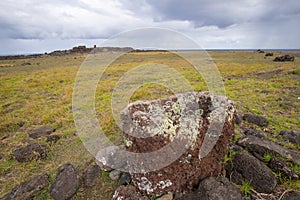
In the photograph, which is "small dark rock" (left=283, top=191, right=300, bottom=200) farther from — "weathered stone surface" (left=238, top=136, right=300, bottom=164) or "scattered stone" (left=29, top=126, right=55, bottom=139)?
"scattered stone" (left=29, top=126, right=55, bottom=139)

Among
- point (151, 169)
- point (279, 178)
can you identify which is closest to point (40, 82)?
point (151, 169)

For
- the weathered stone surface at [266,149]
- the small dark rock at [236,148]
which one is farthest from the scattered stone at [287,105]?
the small dark rock at [236,148]

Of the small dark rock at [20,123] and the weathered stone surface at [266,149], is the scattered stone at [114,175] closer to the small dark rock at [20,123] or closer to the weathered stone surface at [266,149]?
the weathered stone surface at [266,149]

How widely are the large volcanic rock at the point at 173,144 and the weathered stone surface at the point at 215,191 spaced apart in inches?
8.7

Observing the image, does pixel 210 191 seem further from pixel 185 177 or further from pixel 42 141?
pixel 42 141

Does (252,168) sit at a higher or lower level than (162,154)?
lower

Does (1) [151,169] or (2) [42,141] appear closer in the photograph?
(1) [151,169]

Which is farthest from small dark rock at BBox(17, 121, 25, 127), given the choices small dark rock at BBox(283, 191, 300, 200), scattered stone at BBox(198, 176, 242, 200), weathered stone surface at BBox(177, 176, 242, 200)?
small dark rock at BBox(283, 191, 300, 200)

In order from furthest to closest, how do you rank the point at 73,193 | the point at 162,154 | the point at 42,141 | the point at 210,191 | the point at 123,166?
the point at 42,141, the point at 123,166, the point at 73,193, the point at 162,154, the point at 210,191

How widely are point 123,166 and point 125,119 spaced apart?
1.44 m

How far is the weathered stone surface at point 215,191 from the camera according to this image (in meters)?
3.31

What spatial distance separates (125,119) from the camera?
12.8 ft

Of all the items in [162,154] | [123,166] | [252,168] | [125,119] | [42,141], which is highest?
[125,119]

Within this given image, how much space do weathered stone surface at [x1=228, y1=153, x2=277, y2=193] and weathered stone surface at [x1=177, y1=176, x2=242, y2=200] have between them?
0.54 m
